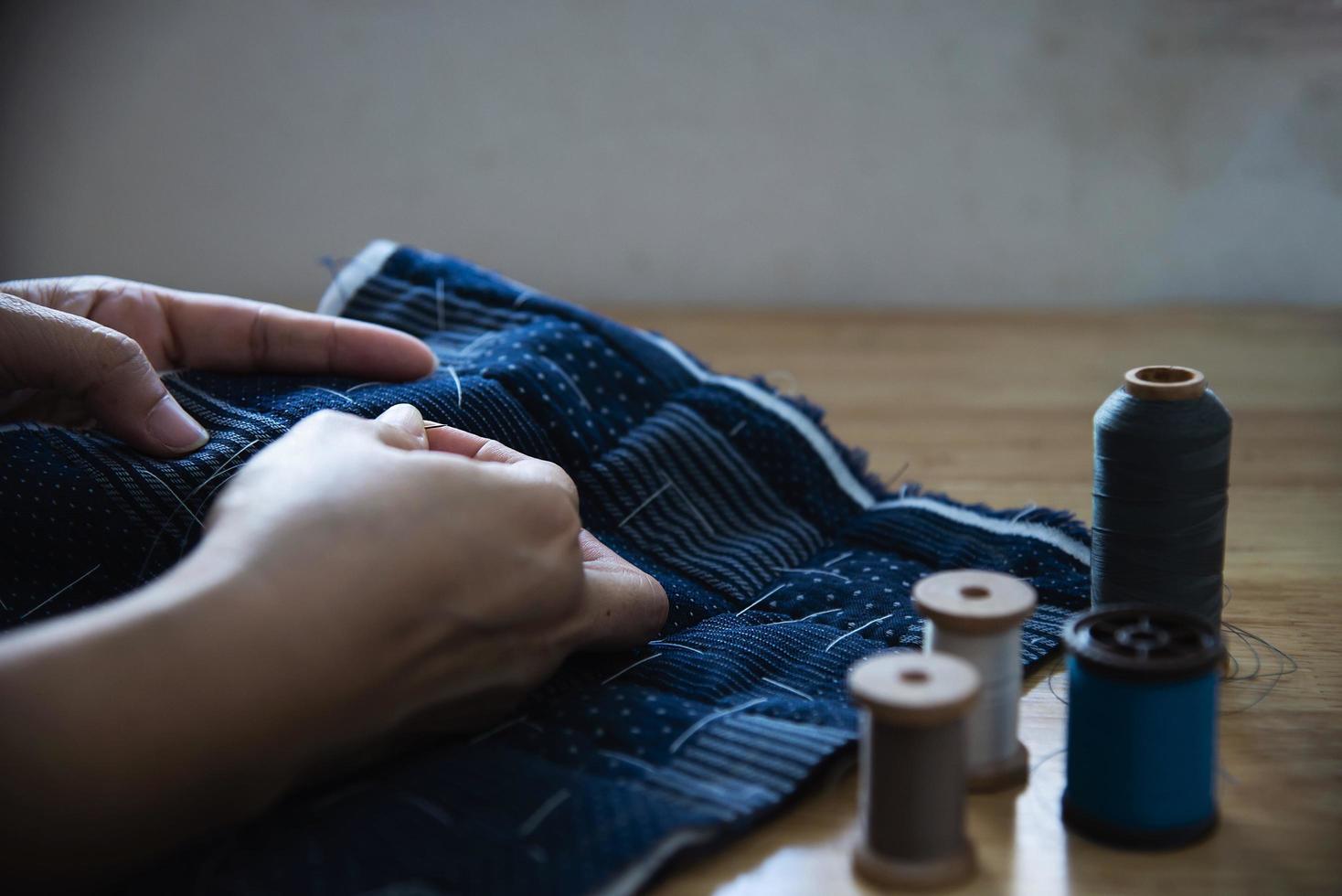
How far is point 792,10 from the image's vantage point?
2.56 metres

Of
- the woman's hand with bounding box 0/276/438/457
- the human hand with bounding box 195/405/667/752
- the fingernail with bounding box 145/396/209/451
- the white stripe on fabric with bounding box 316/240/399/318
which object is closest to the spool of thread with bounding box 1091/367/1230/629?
the human hand with bounding box 195/405/667/752

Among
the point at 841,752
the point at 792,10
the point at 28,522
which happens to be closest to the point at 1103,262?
the point at 792,10

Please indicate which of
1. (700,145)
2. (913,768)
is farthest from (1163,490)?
(700,145)

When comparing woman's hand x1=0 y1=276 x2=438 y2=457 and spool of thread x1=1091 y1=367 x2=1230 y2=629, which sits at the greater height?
woman's hand x1=0 y1=276 x2=438 y2=457

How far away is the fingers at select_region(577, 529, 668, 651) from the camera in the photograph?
1.07 meters

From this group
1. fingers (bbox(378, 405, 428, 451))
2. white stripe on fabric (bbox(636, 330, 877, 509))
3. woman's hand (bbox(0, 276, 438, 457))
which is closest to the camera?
fingers (bbox(378, 405, 428, 451))

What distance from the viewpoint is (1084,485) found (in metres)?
1.63

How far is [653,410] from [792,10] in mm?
1352

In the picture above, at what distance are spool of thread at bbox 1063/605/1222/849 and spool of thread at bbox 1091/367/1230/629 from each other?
7.7 inches

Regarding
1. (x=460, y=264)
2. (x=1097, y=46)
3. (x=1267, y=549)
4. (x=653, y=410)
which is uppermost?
(x=1097, y=46)

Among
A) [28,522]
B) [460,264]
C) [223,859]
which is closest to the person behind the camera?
[223,859]

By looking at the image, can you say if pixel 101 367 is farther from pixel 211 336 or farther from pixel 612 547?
pixel 612 547

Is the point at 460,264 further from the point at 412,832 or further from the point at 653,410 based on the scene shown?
the point at 412,832

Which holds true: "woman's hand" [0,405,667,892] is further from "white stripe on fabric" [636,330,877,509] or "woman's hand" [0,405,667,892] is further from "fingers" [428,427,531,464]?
"white stripe on fabric" [636,330,877,509]
